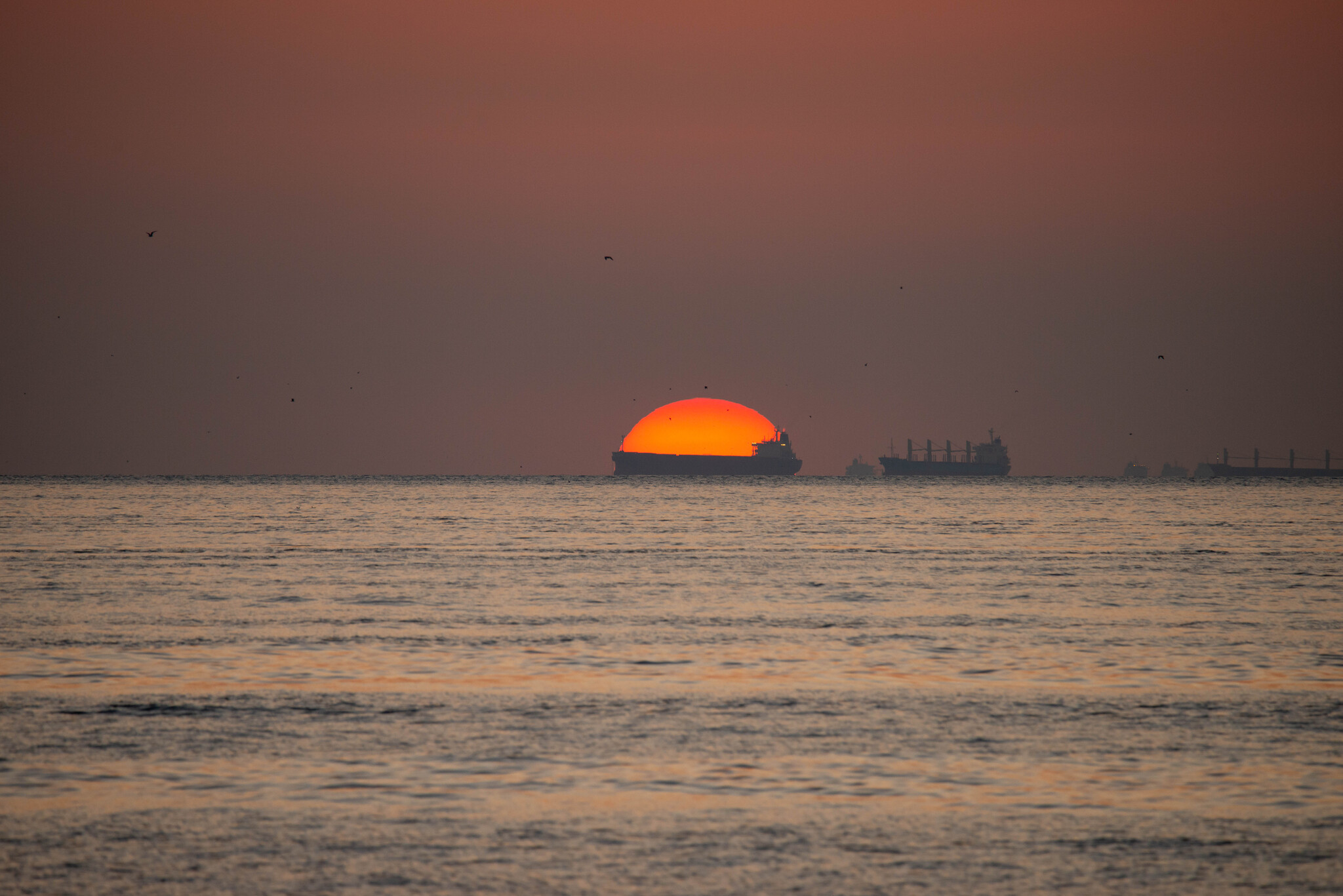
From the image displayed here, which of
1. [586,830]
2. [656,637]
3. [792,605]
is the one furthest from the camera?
[792,605]

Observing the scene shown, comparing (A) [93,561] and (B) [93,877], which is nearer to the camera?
(B) [93,877]

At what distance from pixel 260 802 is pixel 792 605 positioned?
55.6 ft

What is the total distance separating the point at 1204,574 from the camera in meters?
34.8

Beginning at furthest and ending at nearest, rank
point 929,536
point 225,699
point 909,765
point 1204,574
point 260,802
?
point 929,536, point 1204,574, point 225,699, point 909,765, point 260,802

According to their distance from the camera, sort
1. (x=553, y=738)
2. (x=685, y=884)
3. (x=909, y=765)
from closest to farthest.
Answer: (x=685, y=884)
(x=909, y=765)
(x=553, y=738)

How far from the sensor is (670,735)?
12.4m

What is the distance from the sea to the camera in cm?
850

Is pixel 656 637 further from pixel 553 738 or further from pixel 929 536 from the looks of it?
pixel 929 536

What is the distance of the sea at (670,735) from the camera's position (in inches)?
335

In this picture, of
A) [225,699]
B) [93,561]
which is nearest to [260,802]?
[225,699]

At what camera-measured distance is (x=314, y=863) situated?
8.40m

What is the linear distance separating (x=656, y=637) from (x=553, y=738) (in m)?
8.20

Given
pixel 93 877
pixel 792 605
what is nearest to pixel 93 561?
pixel 792 605

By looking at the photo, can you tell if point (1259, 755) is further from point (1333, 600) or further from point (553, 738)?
point (1333, 600)
